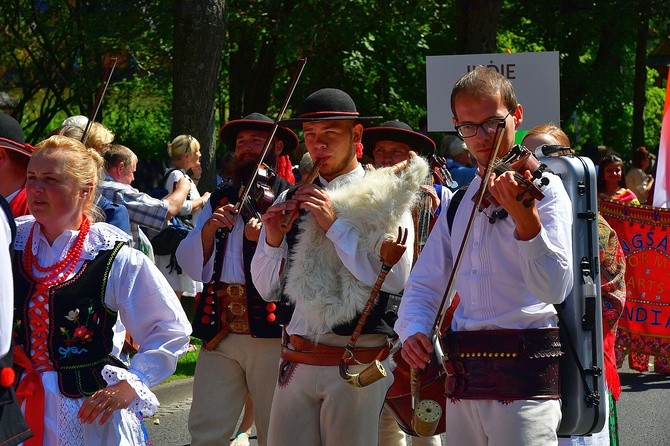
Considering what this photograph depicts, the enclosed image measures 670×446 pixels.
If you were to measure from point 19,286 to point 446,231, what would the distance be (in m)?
1.48

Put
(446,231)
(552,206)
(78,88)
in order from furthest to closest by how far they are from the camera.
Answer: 1. (78,88)
2. (446,231)
3. (552,206)

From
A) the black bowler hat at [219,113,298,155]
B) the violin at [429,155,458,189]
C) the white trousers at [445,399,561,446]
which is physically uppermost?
the black bowler hat at [219,113,298,155]

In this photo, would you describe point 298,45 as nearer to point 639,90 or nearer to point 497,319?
point 639,90

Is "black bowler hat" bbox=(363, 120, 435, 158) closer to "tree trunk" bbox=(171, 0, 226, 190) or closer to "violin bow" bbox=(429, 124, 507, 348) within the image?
"violin bow" bbox=(429, 124, 507, 348)

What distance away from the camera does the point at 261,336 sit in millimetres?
5516

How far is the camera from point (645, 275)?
31.3 ft

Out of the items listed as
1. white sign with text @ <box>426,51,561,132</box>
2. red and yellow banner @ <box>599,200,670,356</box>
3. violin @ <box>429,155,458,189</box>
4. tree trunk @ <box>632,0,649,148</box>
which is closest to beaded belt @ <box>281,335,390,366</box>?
violin @ <box>429,155,458,189</box>

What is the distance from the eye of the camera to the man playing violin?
18.1ft

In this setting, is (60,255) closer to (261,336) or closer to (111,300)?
(111,300)

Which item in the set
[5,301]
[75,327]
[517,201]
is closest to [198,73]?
[75,327]

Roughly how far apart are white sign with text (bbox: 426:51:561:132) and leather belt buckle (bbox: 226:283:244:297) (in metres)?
3.94

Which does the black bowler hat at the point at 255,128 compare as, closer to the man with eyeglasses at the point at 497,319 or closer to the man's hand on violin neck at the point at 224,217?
the man's hand on violin neck at the point at 224,217

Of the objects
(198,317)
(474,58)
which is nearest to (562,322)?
(198,317)

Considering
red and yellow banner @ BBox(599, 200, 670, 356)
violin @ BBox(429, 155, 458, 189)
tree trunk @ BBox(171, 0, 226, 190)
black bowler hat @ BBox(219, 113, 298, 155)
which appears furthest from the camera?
tree trunk @ BBox(171, 0, 226, 190)
